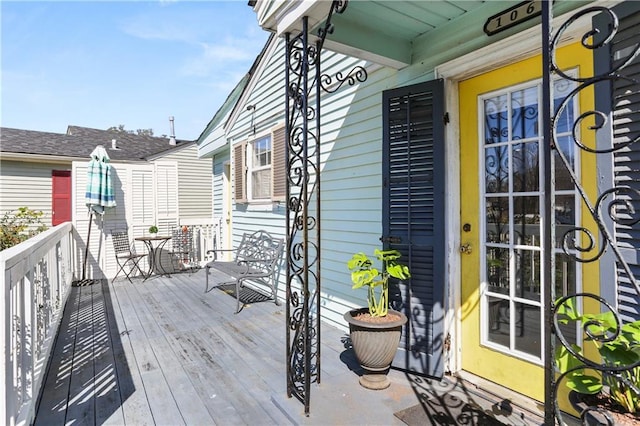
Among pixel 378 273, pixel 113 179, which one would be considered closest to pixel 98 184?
pixel 113 179

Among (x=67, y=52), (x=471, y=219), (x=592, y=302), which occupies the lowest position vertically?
(x=592, y=302)

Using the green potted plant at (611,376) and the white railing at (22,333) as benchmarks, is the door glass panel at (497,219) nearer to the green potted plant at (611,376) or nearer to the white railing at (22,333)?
the green potted plant at (611,376)

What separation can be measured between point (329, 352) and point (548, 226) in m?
2.42

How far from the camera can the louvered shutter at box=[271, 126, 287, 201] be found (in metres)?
4.71

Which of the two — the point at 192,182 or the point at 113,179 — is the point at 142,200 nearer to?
the point at 113,179

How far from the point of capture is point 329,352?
307cm

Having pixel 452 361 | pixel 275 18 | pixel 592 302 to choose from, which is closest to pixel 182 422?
pixel 452 361

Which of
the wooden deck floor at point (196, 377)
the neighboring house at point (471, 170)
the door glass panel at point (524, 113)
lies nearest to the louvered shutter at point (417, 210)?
the neighboring house at point (471, 170)

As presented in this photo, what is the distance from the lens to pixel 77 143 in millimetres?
10656

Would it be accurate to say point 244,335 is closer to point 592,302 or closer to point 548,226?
point 592,302

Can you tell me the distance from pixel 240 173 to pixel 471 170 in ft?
13.7

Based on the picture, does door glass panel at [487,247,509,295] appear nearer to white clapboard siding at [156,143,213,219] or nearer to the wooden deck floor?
the wooden deck floor

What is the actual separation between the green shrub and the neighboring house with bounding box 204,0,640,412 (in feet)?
25.6

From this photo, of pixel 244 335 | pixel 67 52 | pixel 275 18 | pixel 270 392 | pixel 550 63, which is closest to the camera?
pixel 550 63
